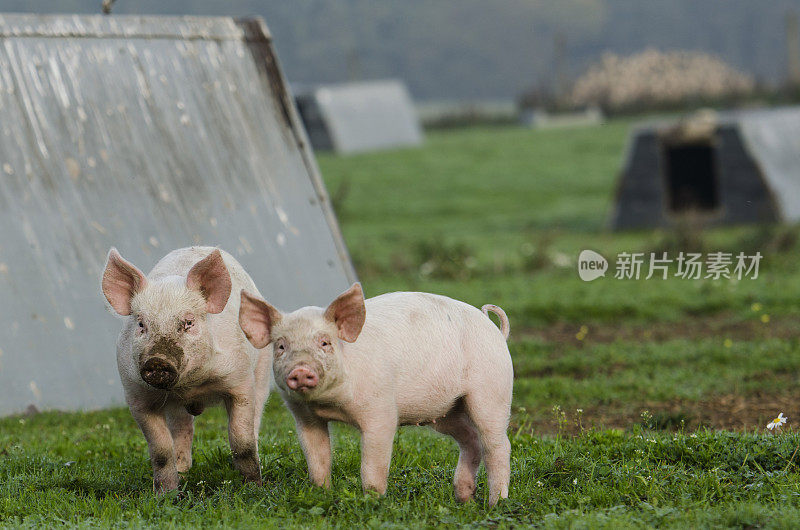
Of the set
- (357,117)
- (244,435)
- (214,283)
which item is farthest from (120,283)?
(357,117)

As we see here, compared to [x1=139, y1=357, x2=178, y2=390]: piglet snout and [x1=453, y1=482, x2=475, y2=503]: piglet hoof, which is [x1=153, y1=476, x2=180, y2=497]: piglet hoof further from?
[x1=453, y1=482, x2=475, y2=503]: piglet hoof

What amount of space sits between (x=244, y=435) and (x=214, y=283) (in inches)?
33.4

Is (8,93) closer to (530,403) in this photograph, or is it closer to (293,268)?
(293,268)

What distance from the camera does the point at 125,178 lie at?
28.8 feet

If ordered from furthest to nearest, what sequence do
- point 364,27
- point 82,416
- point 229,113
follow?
1. point 364,27
2. point 229,113
3. point 82,416

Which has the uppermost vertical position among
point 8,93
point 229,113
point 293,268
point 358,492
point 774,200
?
point 8,93

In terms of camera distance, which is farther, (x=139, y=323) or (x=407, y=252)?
(x=407, y=252)

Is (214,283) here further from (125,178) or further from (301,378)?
(125,178)

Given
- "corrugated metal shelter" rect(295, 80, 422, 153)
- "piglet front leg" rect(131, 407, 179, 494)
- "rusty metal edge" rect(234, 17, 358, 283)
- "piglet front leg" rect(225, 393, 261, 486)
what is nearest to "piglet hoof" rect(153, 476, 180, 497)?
"piglet front leg" rect(131, 407, 179, 494)

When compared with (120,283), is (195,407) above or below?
below

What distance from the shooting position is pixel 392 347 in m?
4.98

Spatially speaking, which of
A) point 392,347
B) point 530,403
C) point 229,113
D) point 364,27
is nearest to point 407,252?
point 229,113

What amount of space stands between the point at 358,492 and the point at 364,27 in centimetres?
18132

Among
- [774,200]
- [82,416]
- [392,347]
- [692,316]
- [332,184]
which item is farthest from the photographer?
[332,184]
